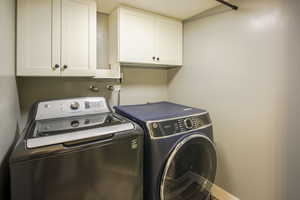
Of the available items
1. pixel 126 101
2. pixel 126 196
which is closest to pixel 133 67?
pixel 126 101

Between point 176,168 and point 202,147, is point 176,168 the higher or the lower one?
the lower one

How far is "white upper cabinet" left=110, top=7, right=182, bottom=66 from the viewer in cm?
169

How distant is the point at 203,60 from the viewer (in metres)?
1.91

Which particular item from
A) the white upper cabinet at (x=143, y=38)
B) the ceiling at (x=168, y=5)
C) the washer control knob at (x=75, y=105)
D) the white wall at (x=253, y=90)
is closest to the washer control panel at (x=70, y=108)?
the washer control knob at (x=75, y=105)

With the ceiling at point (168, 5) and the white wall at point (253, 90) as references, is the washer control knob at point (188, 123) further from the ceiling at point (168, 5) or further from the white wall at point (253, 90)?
the ceiling at point (168, 5)

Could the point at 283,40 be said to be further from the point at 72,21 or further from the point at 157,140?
the point at 72,21

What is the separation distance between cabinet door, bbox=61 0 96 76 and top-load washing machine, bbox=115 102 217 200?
1.91 feet

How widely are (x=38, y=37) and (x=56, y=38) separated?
0.13 meters

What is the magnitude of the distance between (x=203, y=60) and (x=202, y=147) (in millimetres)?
1033

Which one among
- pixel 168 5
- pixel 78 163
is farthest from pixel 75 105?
pixel 168 5

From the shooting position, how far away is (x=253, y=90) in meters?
1.47

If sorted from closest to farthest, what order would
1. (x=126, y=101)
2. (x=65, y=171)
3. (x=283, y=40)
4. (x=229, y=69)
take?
(x=65, y=171) → (x=283, y=40) → (x=229, y=69) → (x=126, y=101)

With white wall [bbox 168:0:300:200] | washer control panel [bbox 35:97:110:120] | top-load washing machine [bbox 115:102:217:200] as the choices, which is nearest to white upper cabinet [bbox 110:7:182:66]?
white wall [bbox 168:0:300:200]

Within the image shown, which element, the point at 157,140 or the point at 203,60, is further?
the point at 203,60
